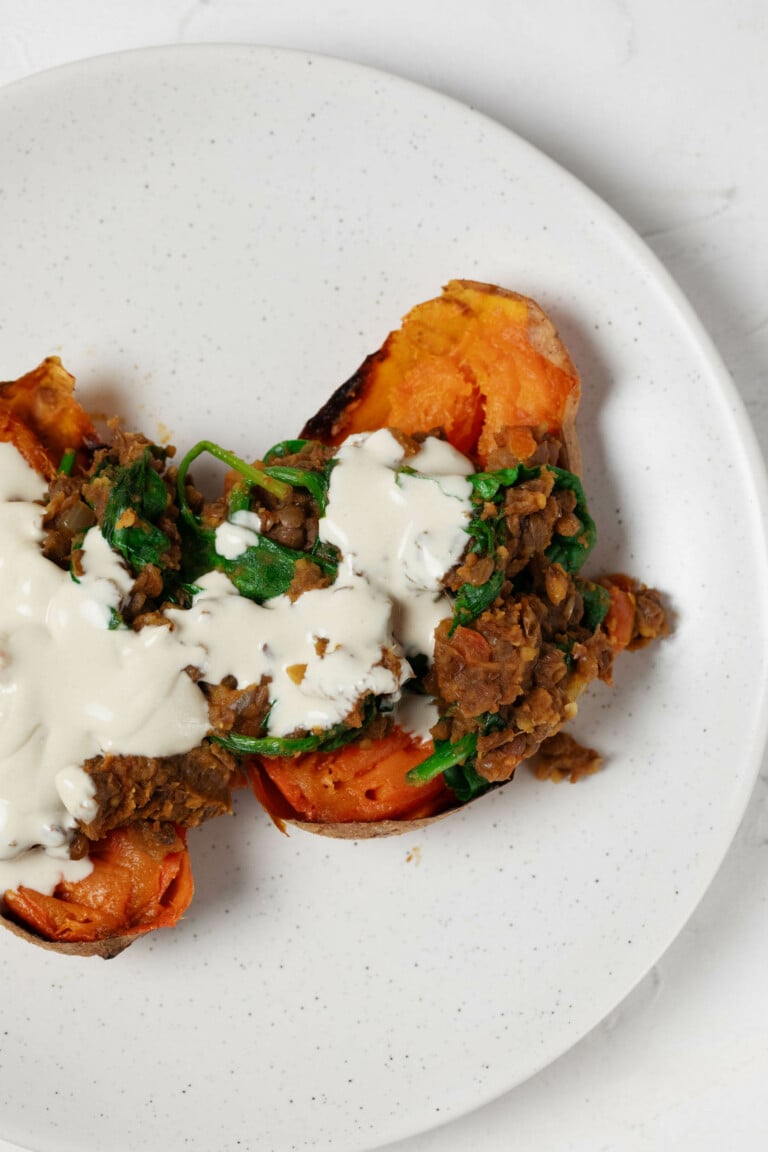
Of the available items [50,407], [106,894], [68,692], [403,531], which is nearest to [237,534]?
[403,531]

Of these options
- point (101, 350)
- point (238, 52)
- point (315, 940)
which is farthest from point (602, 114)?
point (315, 940)

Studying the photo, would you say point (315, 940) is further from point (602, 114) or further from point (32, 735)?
point (602, 114)

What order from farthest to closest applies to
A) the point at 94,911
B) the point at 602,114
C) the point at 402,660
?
the point at 602,114, the point at 94,911, the point at 402,660

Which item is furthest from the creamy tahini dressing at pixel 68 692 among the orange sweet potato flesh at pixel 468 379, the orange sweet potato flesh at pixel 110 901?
the orange sweet potato flesh at pixel 468 379

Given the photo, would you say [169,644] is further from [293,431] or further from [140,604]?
[293,431]

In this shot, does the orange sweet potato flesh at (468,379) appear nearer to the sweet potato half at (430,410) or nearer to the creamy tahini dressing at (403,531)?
the sweet potato half at (430,410)

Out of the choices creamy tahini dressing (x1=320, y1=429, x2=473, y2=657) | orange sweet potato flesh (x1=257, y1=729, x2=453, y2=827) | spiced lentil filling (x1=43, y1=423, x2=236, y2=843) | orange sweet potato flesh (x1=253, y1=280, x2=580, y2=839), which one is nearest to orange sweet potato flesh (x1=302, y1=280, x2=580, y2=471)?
orange sweet potato flesh (x1=253, y1=280, x2=580, y2=839)

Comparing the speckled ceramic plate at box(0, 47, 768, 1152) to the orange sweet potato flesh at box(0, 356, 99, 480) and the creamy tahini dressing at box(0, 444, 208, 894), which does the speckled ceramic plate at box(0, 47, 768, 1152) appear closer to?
the orange sweet potato flesh at box(0, 356, 99, 480)
